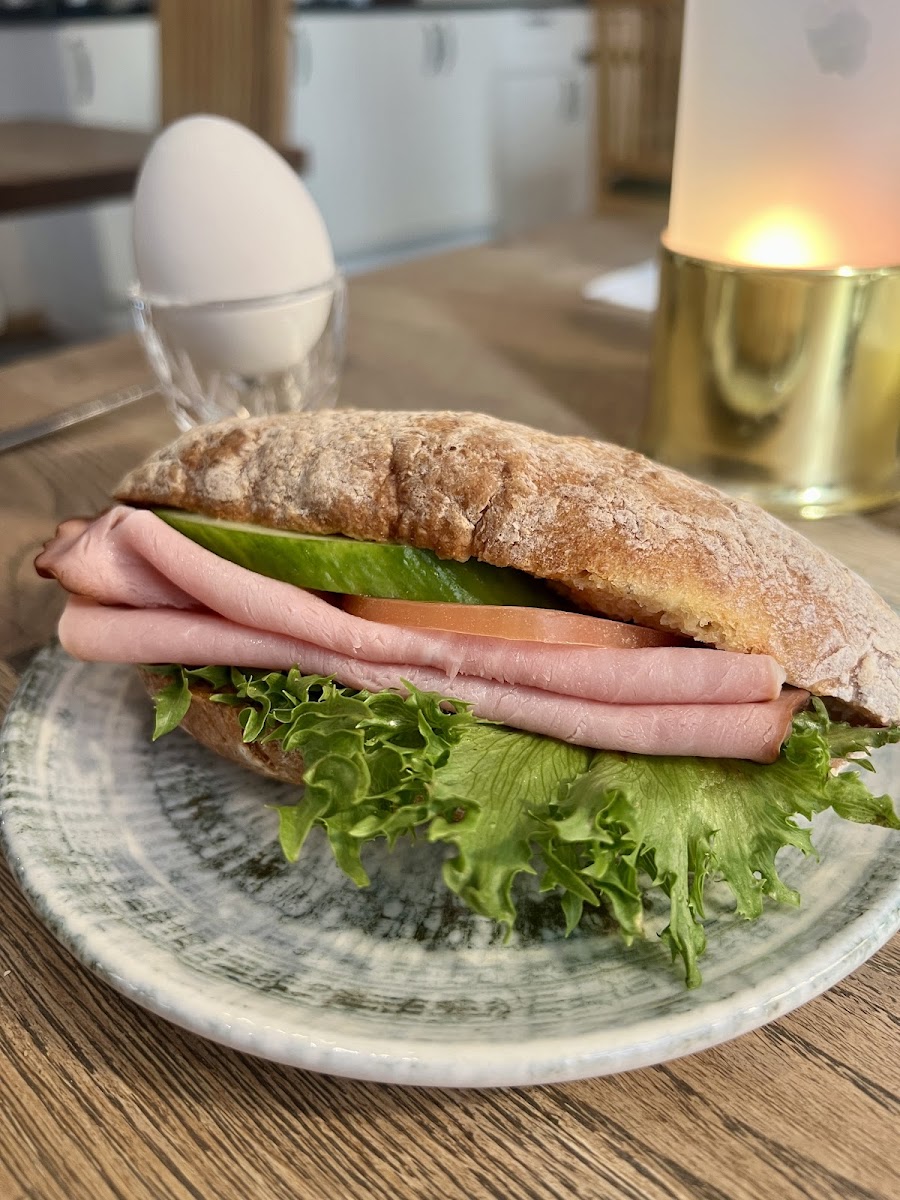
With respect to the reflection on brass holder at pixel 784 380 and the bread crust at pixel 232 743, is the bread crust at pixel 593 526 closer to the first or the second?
the bread crust at pixel 232 743

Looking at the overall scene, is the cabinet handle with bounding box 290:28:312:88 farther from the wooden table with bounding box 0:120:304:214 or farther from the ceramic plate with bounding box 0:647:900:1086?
the ceramic plate with bounding box 0:647:900:1086

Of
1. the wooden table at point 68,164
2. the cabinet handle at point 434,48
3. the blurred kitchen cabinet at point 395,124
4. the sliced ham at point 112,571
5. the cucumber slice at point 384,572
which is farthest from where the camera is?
the cabinet handle at point 434,48

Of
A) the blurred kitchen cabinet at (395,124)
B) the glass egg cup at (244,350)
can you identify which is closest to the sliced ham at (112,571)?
the glass egg cup at (244,350)

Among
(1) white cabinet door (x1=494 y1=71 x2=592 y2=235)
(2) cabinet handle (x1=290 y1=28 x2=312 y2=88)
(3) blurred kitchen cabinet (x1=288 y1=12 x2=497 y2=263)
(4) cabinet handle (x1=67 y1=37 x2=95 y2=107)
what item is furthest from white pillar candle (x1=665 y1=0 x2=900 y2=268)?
(1) white cabinet door (x1=494 y1=71 x2=592 y2=235)

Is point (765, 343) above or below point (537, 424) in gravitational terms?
above

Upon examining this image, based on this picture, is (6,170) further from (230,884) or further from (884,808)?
(884,808)

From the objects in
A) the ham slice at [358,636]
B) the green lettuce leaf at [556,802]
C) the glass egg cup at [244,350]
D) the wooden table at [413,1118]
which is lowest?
the wooden table at [413,1118]

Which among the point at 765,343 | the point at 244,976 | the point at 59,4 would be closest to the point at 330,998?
the point at 244,976

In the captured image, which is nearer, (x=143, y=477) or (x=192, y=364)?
(x=143, y=477)
